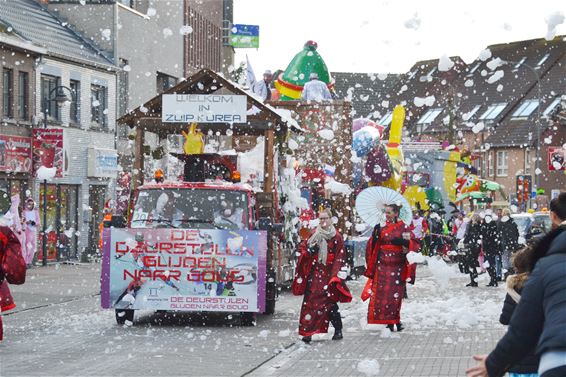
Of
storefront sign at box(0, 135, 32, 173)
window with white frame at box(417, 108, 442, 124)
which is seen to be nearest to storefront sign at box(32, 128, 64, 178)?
storefront sign at box(0, 135, 32, 173)

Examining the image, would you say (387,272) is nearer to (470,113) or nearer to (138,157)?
(138,157)

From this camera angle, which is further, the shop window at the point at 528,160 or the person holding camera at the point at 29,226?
the shop window at the point at 528,160

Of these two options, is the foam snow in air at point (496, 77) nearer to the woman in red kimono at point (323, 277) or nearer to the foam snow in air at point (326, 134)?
the foam snow in air at point (326, 134)

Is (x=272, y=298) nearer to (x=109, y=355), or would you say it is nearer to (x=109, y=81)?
(x=109, y=355)

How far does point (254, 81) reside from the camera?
28.6m

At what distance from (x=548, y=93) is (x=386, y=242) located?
6188cm

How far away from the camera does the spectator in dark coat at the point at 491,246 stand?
28734mm

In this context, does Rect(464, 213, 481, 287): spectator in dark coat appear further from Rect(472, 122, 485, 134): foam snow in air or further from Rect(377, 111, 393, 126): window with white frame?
Rect(377, 111, 393, 126): window with white frame

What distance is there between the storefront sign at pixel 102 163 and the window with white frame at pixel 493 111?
42.6 meters

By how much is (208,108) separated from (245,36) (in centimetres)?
4403

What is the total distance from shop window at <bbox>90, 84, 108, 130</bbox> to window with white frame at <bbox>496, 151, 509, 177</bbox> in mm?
40511

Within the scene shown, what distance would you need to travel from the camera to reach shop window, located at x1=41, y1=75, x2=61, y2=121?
36344mm

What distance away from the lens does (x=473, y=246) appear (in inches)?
1137

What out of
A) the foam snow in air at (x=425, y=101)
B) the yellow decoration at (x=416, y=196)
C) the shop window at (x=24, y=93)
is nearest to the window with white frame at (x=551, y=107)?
the foam snow in air at (x=425, y=101)
